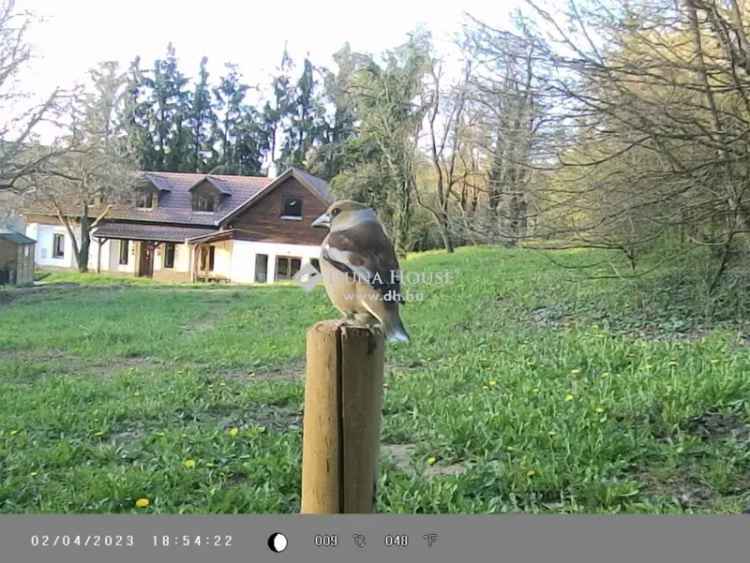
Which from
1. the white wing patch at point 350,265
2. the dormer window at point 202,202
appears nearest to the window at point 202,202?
the dormer window at point 202,202

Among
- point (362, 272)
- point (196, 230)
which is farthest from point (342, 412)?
point (196, 230)

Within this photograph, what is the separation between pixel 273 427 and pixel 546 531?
23.4 inches

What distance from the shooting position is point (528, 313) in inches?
65.4

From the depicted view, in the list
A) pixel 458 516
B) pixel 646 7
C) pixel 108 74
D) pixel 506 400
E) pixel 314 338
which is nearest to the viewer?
pixel 314 338

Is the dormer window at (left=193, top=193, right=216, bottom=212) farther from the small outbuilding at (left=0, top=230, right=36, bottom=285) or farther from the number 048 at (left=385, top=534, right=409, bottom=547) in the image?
the number 048 at (left=385, top=534, right=409, bottom=547)

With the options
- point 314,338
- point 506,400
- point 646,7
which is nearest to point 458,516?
point 506,400

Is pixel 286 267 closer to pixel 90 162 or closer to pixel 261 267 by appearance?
pixel 261 267

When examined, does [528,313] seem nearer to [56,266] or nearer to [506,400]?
[506,400]

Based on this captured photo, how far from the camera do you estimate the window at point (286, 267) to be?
146 centimetres

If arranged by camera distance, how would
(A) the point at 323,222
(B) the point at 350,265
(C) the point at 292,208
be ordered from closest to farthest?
1. (B) the point at 350,265
2. (A) the point at 323,222
3. (C) the point at 292,208

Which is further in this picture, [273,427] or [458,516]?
[273,427]

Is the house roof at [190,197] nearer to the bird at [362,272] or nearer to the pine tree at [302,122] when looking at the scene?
the pine tree at [302,122]

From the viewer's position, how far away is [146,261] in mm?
1547

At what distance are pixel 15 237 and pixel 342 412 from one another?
3.15ft
